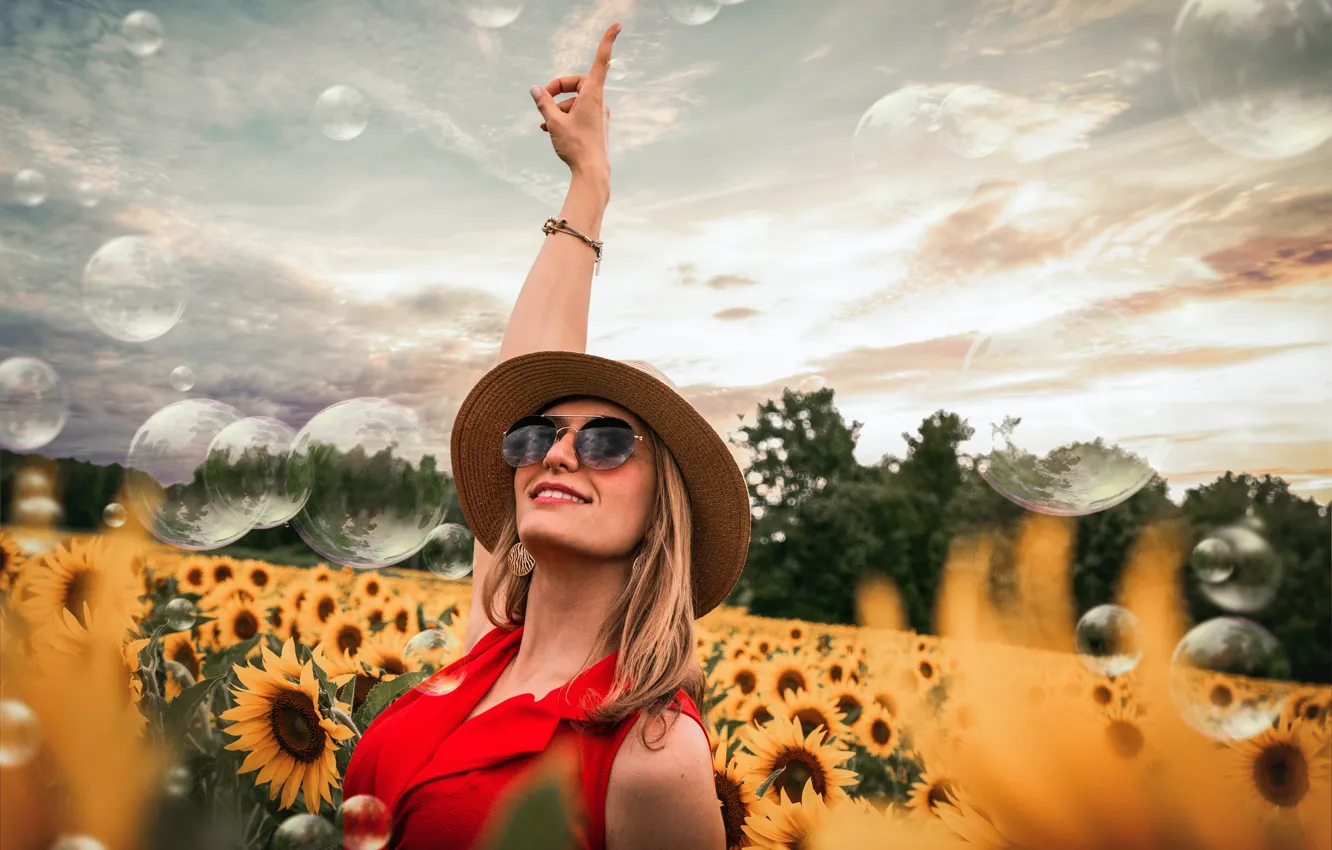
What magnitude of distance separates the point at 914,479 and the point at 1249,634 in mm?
24668

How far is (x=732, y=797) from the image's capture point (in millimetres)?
2672

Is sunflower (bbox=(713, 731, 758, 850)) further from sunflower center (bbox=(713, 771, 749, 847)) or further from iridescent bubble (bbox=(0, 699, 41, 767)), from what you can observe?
iridescent bubble (bbox=(0, 699, 41, 767))

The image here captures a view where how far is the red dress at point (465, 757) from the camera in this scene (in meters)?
1.78

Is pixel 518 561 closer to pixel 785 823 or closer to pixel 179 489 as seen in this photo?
pixel 785 823

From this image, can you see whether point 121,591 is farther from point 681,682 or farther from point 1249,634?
point 1249,634

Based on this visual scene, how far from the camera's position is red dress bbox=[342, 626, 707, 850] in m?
1.78

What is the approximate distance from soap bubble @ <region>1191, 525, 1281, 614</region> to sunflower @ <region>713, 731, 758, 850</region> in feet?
9.42

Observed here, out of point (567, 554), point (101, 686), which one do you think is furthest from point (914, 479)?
point (101, 686)

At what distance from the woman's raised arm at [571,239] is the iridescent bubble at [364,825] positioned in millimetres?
1295

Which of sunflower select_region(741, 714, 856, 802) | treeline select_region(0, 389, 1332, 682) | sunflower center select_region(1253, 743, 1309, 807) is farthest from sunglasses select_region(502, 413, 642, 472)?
treeline select_region(0, 389, 1332, 682)

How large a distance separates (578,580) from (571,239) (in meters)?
1.04

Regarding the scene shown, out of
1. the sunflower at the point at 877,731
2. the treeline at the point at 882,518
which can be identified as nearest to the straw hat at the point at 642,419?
the sunflower at the point at 877,731

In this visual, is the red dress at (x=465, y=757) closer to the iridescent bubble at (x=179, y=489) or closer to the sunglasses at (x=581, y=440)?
the sunglasses at (x=581, y=440)

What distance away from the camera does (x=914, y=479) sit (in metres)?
27.4
